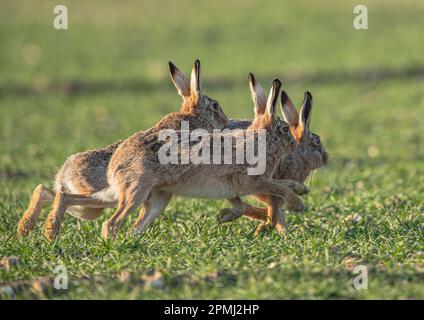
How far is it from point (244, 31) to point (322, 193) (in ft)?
46.3

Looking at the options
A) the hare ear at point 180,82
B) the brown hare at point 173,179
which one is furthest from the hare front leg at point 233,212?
the hare ear at point 180,82

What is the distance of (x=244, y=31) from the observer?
22.7 meters

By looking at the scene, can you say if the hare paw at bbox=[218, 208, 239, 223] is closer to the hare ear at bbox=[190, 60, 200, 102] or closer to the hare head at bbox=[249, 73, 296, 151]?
the hare head at bbox=[249, 73, 296, 151]

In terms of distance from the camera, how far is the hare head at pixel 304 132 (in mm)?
7914

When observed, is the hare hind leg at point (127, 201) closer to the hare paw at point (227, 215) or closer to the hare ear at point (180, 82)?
the hare paw at point (227, 215)

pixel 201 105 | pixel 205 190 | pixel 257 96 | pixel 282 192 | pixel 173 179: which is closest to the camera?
pixel 173 179

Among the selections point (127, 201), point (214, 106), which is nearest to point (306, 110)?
point (214, 106)

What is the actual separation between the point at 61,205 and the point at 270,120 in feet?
6.04

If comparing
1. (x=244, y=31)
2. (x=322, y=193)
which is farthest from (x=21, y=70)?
(x=322, y=193)

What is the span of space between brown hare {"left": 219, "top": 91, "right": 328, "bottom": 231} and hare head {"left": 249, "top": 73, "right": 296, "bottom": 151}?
0.58 feet

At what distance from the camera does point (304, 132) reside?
26.1 ft

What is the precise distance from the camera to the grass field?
18.9 ft

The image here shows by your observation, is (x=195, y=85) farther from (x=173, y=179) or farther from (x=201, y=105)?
(x=173, y=179)
